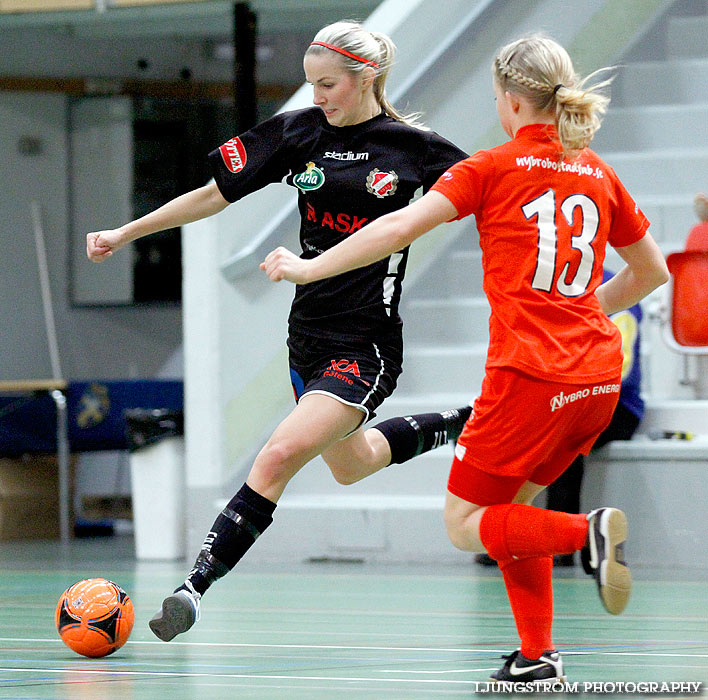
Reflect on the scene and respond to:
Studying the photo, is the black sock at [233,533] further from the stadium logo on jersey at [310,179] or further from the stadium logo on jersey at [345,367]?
the stadium logo on jersey at [310,179]

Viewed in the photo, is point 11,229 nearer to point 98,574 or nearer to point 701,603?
point 98,574

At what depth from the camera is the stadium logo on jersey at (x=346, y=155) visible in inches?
160

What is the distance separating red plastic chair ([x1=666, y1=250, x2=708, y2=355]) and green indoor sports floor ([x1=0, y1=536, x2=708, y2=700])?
4.17 feet

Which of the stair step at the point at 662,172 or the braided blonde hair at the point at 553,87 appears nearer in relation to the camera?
the braided blonde hair at the point at 553,87

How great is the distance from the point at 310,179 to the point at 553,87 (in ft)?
3.74

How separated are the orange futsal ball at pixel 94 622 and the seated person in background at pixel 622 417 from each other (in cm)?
324

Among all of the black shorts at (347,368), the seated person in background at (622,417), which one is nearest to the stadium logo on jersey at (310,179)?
the black shorts at (347,368)

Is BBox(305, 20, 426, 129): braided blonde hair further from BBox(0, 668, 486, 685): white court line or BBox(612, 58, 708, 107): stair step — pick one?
BBox(612, 58, 708, 107): stair step

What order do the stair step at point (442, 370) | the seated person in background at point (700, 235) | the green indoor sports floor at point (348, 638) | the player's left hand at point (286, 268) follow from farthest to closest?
the stair step at point (442, 370) < the seated person in background at point (700, 235) < the green indoor sports floor at point (348, 638) < the player's left hand at point (286, 268)

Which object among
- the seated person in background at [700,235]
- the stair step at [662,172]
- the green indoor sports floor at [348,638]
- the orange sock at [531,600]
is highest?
the stair step at [662,172]

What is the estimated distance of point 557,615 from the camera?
5008 millimetres

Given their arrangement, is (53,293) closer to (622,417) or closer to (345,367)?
(622,417)

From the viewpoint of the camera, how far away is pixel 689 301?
23.8 feet

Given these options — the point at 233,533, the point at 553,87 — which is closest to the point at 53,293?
the point at 233,533
